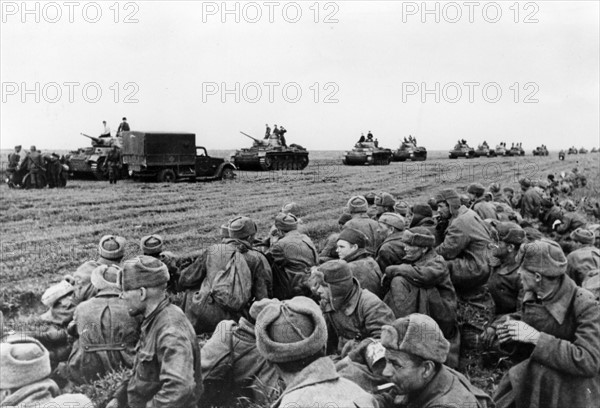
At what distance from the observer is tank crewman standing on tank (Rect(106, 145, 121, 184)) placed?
21094 millimetres

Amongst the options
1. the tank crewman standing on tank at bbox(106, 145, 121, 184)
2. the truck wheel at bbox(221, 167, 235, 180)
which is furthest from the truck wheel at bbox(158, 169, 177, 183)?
the truck wheel at bbox(221, 167, 235, 180)

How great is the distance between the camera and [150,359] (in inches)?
147

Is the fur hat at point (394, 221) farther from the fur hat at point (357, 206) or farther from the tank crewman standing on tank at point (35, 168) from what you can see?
the tank crewman standing on tank at point (35, 168)

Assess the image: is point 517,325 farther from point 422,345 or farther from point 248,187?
point 248,187

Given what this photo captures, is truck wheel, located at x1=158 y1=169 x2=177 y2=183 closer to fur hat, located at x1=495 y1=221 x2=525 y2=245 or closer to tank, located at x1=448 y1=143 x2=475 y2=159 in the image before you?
fur hat, located at x1=495 y1=221 x2=525 y2=245

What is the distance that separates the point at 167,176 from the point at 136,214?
8268 millimetres

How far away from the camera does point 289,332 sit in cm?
295

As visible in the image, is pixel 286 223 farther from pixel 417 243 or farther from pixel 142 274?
pixel 142 274

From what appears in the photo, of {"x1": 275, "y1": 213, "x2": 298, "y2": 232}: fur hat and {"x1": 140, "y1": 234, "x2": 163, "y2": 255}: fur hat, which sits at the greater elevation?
{"x1": 275, "y1": 213, "x2": 298, "y2": 232}: fur hat

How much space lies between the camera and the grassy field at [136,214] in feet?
28.5

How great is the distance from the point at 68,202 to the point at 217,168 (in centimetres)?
968

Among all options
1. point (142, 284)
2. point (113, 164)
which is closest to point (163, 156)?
point (113, 164)

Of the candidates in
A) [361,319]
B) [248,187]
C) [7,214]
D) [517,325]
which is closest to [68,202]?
[7,214]

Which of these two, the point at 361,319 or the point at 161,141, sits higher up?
the point at 161,141
